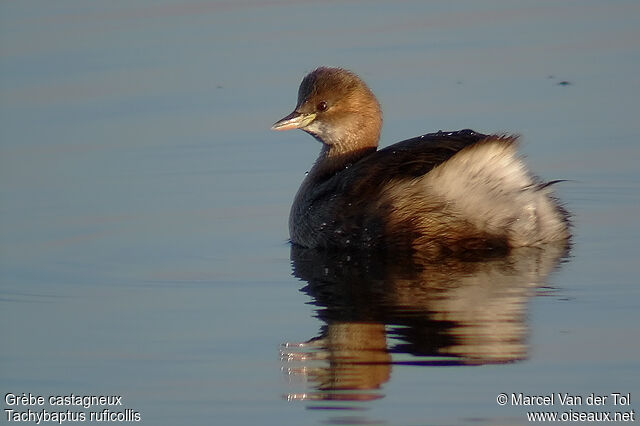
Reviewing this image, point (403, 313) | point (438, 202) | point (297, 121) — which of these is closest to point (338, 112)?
point (297, 121)

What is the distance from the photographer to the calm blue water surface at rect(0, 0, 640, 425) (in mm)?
7004

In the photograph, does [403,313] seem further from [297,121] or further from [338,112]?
[297,121]

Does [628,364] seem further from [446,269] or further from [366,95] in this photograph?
[366,95]

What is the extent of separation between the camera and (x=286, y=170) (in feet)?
37.2

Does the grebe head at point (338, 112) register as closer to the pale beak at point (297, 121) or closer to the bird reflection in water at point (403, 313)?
the pale beak at point (297, 121)

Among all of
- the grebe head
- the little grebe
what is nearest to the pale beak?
the grebe head

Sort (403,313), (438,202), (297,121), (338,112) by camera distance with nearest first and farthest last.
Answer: (403,313) < (438,202) < (338,112) < (297,121)

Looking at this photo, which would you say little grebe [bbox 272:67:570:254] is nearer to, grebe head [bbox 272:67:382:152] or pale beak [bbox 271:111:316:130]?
grebe head [bbox 272:67:382:152]

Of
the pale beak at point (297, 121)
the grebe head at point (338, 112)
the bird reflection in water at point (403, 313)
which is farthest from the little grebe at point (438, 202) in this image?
the pale beak at point (297, 121)

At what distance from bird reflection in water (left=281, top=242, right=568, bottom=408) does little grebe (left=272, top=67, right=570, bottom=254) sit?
10cm

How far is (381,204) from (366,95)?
1.37m

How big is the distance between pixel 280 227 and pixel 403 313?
248 centimetres

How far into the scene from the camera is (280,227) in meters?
10.3

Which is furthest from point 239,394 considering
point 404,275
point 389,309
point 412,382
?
point 404,275
